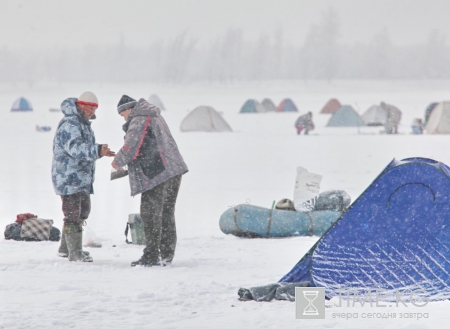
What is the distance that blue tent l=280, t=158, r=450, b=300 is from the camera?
5281mm

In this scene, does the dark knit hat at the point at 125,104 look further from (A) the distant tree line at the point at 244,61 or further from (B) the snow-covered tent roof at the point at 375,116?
(A) the distant tree line at the point at 244,61

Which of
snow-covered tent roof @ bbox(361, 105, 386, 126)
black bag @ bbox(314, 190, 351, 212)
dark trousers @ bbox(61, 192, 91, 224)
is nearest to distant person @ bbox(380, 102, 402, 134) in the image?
snow-covered tent roof @ bbox(361, 105, 386, 126)

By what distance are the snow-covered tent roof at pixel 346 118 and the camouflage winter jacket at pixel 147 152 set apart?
22.4 m

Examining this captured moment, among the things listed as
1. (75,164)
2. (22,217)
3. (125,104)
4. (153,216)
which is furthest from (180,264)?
(22,217)

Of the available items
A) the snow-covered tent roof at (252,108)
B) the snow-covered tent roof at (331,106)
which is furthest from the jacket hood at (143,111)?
the snow-covered tent roof at (252,108)

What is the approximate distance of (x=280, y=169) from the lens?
48.1 feet

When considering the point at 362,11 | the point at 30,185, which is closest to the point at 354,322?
the point at 30,185

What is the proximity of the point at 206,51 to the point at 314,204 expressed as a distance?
141 meters

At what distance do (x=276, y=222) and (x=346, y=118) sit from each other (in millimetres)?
21250

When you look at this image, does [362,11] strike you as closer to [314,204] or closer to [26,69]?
[26,69]

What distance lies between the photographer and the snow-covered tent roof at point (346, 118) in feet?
92.9
